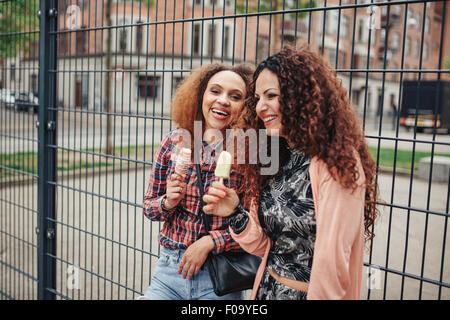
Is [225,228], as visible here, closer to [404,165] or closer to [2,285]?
[2,285]

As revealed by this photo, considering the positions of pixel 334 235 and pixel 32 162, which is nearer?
pixel 334 235

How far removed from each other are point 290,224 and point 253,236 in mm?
247

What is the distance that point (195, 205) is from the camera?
7.11 ft

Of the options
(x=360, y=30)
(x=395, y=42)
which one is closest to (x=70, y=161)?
(x=360, y=30)

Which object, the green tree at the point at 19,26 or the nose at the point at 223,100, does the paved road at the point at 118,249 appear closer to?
the nose at the point at 223,100

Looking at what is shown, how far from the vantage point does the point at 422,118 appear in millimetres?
2404

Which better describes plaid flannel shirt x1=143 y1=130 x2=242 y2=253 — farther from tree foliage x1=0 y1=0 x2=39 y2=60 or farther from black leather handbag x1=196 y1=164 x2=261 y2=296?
tree foliage x1=0 y1=0 x2=39 y2=60

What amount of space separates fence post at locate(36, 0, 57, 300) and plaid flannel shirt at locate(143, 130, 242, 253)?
178 cm

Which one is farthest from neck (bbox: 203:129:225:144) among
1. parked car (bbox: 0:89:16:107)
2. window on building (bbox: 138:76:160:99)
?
parked car (bbox: 0:89:16:107)

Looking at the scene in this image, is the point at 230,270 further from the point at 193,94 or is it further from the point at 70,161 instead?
the point at 70,161

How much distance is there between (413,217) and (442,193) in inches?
96.2
